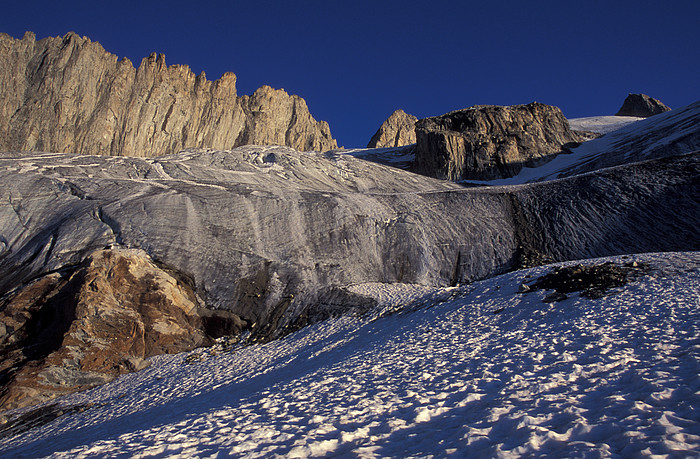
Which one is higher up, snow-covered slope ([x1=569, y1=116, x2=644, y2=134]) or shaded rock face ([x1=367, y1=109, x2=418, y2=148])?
shaded rock face ([x1=367, y1=109, x2=418, y2=148])

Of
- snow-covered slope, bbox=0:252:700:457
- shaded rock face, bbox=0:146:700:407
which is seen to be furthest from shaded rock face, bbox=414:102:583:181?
snow-covered slope, bbox=0:252:700:457

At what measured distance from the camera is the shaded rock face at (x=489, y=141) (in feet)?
213

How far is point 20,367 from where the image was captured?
17672 mm

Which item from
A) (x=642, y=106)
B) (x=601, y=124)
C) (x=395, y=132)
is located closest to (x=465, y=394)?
(x=601, y=124)

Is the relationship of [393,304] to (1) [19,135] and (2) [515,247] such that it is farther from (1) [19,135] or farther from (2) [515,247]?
(1) [19,135]

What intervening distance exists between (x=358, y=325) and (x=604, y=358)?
13.1 metres

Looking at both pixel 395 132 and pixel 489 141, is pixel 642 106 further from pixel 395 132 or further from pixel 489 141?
pixel 489 141

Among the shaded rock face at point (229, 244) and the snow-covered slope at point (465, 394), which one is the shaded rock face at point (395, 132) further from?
the snow-covered slope at point (465, 394)

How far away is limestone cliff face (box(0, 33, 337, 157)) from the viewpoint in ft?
218

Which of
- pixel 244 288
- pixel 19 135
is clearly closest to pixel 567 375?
pixel 244 288

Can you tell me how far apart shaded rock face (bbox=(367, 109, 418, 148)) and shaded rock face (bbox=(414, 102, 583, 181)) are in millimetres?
43158

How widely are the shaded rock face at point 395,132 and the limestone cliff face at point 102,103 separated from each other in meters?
44.0

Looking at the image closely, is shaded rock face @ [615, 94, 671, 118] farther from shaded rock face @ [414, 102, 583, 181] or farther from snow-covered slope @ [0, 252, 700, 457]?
snow-covered slope @ [0, 252, 700, 457]

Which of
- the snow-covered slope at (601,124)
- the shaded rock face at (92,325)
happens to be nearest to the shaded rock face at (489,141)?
the snow-covered slope at (601,124)
